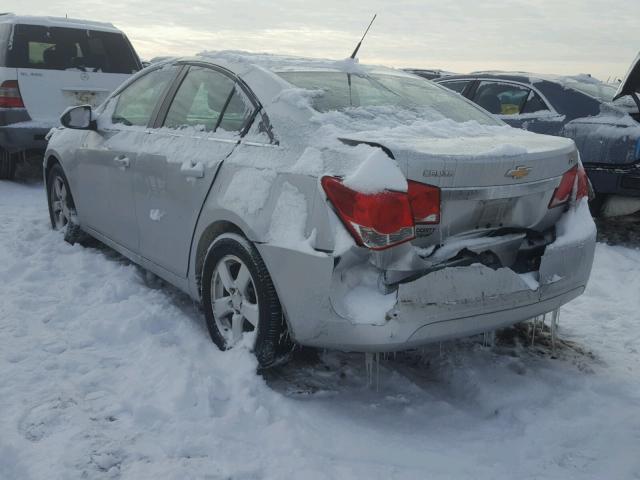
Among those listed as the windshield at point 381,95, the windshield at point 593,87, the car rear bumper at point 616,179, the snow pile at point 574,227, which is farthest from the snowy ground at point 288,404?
the windshield at point 593,87

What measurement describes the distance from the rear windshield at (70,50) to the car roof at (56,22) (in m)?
0.05

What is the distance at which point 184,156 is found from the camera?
11.7ft

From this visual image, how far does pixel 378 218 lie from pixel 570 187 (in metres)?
1.17

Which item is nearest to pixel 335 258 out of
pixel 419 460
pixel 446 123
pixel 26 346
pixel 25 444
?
pixel 419 460

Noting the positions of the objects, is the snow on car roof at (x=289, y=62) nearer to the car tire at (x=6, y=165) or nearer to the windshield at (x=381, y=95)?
the windshield at (x=381, y=95)

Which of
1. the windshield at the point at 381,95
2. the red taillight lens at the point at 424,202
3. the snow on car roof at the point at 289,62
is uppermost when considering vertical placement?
the snow on car roof at the point at 289,62

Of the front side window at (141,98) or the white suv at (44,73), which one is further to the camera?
the white suv at (44,73)

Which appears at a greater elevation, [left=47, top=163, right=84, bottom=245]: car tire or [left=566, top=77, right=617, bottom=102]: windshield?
[left=566, top=77, right=617, bottom=102]: windshield

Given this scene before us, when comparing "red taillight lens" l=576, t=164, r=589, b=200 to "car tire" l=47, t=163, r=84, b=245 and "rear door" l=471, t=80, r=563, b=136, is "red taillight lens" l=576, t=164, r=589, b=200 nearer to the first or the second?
"rear door" l=471, t=80, r=563, b=136

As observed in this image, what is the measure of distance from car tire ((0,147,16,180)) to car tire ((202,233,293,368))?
589 centimetres

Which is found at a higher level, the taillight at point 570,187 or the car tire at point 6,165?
the taillight at point 570,187

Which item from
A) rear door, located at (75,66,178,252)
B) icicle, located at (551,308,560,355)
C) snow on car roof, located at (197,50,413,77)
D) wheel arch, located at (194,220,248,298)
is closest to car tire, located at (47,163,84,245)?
rear door, located at (75,66,178,252)

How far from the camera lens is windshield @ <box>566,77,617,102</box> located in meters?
6.39

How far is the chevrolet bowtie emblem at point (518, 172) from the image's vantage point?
9.05ft
